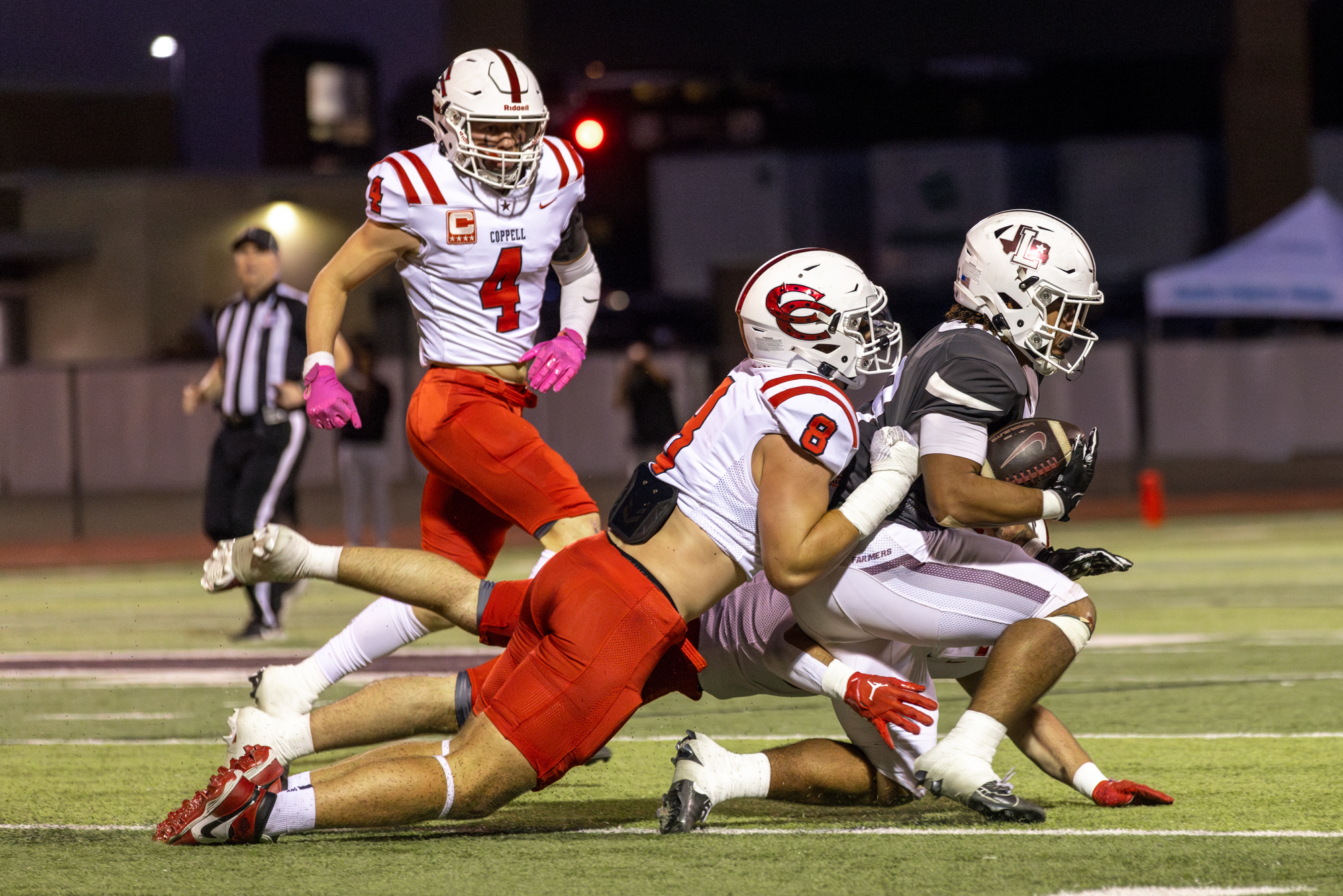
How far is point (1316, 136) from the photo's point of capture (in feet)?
95.9

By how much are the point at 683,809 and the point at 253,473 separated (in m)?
4.80

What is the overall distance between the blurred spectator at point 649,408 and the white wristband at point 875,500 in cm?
1143

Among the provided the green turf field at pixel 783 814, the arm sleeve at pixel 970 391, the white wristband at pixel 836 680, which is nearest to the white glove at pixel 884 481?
the arm sleeve at pixel 970 391

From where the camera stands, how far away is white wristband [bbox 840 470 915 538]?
13.2 feet

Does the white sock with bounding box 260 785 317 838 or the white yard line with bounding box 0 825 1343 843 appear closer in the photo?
the white sock with bounding box 260 785 317 838

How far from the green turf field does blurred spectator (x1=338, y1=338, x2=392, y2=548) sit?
21.3 ft

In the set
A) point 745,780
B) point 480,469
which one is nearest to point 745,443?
point 745,780

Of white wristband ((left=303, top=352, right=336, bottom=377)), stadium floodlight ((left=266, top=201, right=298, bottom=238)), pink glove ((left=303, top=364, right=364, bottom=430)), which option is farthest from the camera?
stadium floodlight ((left=266, top=201, right=298, bottom=238))

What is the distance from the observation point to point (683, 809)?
162 inches

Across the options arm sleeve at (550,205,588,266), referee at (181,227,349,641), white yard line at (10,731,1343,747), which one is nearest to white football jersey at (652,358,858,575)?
arm sleeve at (550,205,588,266)

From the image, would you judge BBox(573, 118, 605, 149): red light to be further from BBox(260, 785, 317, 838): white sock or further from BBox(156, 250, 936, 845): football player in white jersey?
BBox(260, 785, 317, 838): white sock

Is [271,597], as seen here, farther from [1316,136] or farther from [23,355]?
[1316,136]

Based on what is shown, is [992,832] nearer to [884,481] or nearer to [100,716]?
[884,481]

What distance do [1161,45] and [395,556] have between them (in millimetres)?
25019
